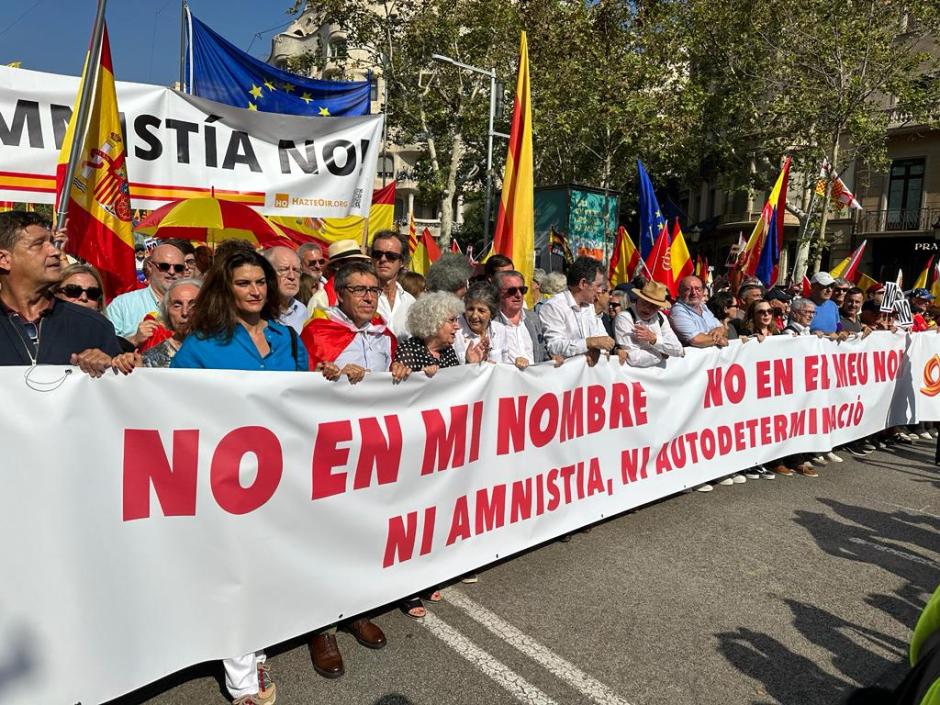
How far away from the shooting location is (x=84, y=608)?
2.41 m

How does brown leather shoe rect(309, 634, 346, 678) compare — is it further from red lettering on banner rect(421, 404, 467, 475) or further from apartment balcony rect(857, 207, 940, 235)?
apartment balcony rect(857, 207, 940, 235)

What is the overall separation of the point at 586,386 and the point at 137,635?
2819 mm

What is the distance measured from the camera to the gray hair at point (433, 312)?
12.0 ft

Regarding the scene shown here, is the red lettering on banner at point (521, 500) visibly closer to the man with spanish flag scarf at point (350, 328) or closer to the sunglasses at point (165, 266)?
the man with spanish flag scarf at point (350, 328)

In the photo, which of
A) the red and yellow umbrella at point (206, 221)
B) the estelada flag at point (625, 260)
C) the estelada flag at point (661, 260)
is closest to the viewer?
the red and yellow umbrella at point (206, 221)

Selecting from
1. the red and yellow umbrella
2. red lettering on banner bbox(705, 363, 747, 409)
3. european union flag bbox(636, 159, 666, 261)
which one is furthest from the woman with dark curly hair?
european union flag bbox(636, 159, 666, 261)

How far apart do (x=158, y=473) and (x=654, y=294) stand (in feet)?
11.5

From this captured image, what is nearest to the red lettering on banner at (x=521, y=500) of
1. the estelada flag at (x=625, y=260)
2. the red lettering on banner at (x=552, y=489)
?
the red lettering on banner at (x=552, y=489)

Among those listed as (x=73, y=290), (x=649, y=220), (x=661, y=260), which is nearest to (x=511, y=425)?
(x=73, y=290)

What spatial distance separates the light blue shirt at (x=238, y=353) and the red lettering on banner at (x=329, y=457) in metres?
0.32

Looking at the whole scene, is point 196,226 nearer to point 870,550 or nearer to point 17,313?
point 17,313

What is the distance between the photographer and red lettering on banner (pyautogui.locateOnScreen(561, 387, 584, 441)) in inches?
169

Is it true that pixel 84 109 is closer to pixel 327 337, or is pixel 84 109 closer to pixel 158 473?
pixel 327 337

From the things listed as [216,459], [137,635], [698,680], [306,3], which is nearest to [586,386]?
[698,680]
